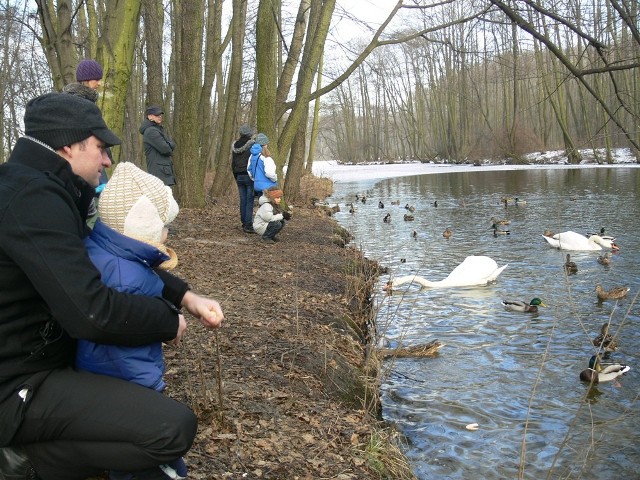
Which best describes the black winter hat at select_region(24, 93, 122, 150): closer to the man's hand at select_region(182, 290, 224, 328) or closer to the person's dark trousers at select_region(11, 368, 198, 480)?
the man's hand at select_region(182, 290, 224, 328)

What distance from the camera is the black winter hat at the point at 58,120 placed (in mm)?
2547

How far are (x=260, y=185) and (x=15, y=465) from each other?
29.8 feet

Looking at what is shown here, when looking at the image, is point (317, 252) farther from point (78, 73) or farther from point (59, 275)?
point (59, 275)

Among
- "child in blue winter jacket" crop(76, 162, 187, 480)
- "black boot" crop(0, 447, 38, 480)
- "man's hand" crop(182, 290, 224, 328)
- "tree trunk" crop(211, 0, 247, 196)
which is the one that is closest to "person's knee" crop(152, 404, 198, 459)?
"child in blue winter jacket" crop(76, 162, 187, 480)

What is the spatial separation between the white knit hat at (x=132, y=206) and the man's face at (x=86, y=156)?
14cm

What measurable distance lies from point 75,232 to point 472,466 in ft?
12.6

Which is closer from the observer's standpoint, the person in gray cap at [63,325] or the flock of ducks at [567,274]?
the person in gray cap at [63,325]

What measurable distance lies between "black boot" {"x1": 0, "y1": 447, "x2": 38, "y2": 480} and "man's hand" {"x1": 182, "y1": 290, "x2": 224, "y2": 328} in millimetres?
917

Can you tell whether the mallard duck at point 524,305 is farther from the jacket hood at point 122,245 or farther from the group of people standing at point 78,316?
the jacket hood at point 122,245

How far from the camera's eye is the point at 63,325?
2.35 m

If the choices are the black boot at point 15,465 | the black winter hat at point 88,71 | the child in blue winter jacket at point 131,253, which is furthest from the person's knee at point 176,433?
the black winter hat at point 88,71

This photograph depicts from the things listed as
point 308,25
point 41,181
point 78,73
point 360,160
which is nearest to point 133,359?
point 41,181

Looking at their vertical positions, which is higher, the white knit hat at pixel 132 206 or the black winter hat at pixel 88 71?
the black winter hat at pixel 88 71

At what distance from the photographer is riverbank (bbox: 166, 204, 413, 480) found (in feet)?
12.2
